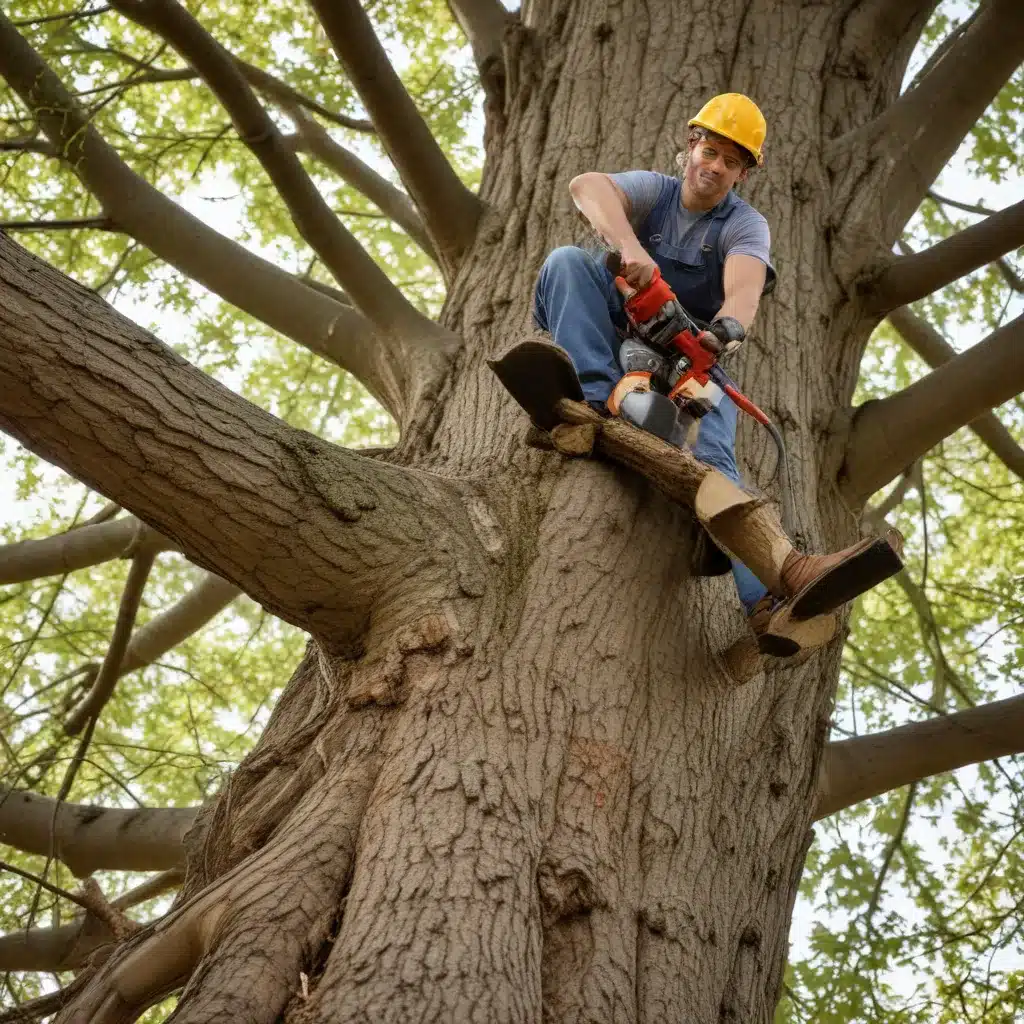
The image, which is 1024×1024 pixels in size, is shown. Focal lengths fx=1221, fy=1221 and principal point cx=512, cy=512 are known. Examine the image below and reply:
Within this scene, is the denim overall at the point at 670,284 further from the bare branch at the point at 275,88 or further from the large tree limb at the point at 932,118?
the bare branch at the point at 275,88

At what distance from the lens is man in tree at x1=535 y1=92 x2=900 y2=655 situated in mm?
3387

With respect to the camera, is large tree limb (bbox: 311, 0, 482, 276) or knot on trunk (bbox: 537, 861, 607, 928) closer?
knot on trunk (bbox: 537, 861, 607, 928)

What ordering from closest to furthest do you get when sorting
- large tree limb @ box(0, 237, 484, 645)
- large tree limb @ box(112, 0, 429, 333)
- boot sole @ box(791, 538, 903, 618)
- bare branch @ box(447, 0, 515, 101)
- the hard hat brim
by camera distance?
large tree limb @ box(0, 237, 484, 645), boot sole @ box(791, 538, 903, 618), the hard hat brim, large tree limb @ box(112, 0, 429, 333), bare branch @ box(447, 0, 515, 101)

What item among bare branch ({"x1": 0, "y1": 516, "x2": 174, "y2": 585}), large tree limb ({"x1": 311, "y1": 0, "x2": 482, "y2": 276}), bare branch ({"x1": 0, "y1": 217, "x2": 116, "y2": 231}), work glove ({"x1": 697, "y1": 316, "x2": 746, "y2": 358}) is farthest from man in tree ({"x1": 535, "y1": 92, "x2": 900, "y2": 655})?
bare branch ({"x1": 0, "y1": 516, "x2": 174, "y2": 585})

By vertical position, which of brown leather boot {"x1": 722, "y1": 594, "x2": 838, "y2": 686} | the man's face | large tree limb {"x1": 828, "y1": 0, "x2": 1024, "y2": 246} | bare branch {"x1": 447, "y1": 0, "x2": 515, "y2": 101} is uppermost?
bare branch {"x1": 447, "y1": 0, "x2": 515, "y2": 101}

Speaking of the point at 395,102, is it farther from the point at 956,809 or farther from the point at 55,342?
the point at 956,809

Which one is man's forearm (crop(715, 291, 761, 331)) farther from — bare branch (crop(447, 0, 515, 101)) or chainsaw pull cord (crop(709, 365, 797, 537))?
bare branch (crop(447, 0, 515, 101))

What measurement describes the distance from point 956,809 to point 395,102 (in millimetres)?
4640

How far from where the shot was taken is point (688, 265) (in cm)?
371

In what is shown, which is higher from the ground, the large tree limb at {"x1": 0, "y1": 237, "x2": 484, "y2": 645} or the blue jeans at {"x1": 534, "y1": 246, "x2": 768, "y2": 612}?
the blue jeans at {"x1": 534, "y1": 246, "x2": 768, "y2": 612}

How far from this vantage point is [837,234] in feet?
14.4

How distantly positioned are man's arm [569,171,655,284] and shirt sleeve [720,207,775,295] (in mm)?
273

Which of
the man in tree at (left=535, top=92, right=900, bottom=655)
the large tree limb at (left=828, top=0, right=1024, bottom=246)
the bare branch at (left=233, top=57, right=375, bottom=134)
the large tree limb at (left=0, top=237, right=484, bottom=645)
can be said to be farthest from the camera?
the bare branch at (left=233, top=57, right=375, bottom=134)

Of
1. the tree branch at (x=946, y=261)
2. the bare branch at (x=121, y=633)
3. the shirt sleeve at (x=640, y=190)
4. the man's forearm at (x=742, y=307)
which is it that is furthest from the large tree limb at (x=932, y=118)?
the bare branch at (x=121, y=633)
